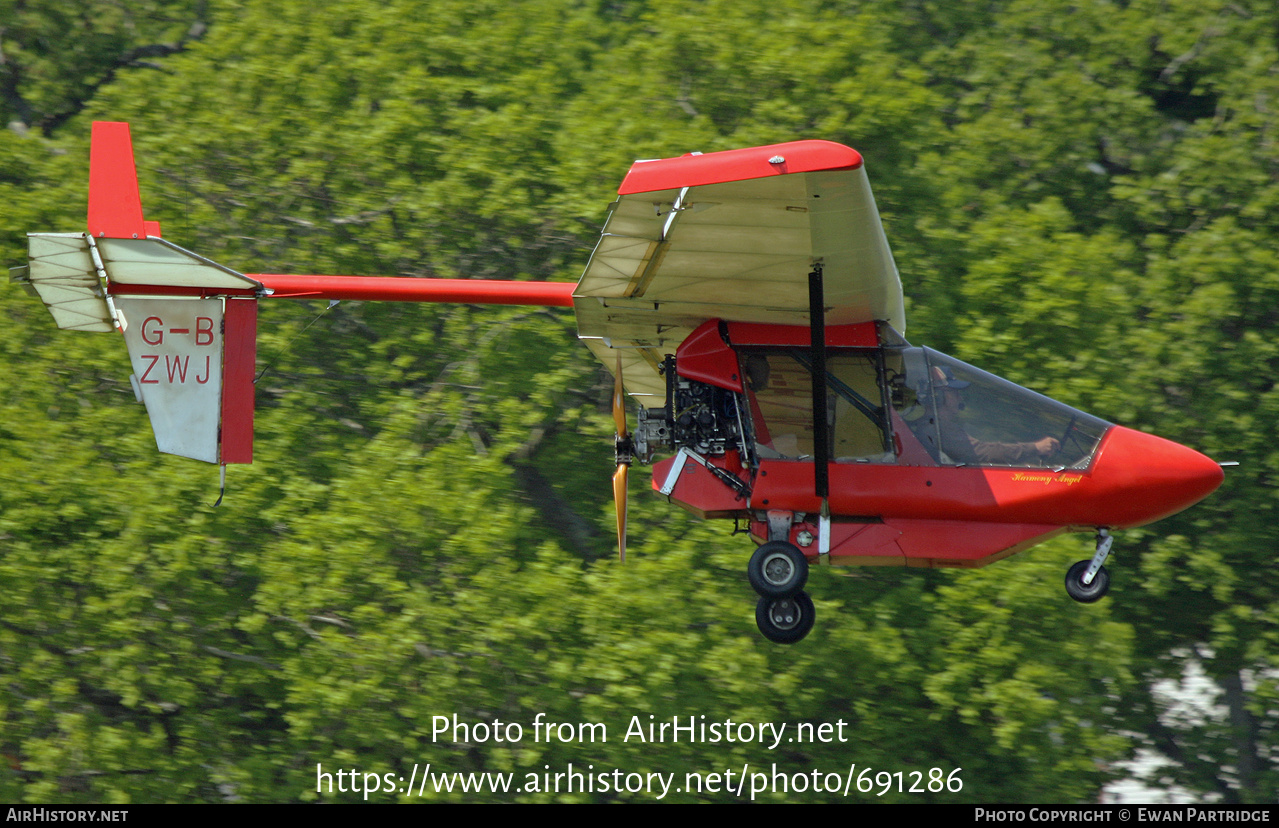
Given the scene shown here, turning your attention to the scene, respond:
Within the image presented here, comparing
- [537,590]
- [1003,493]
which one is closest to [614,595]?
[537,590]

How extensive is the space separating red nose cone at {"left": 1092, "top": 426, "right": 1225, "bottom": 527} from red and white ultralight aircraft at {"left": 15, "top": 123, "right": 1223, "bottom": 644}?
0.02 meters

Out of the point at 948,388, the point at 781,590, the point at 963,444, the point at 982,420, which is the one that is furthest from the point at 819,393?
the point at 781,590

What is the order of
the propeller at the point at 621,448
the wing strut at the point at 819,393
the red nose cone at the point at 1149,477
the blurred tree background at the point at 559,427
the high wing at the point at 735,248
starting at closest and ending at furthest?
the high wing at the point at 735,248 < the wing strut at the point at 819,393 < the red nose cone at the point at 1149,477 < the propeller at the point at 621,448 < the blurred tree background at the point at 559,427

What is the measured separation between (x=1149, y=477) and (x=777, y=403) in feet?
9.82

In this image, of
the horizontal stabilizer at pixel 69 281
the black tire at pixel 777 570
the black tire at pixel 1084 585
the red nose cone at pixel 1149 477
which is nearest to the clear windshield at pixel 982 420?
the red nose cone at pixel 1149 477

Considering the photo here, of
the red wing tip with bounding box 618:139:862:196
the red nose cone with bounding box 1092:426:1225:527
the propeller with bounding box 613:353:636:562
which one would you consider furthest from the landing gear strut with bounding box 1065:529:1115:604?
the red wing tip with bounding box 618:139:862:196

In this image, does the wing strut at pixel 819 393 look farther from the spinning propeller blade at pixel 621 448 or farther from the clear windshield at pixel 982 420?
the spinning propeller blade at pixel 621 448

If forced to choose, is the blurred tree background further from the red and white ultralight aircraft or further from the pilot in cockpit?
the pilot in cockpit

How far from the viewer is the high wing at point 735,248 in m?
7.54

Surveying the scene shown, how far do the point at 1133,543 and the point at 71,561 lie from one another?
13363 mm

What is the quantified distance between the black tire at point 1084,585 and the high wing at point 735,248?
254 cm

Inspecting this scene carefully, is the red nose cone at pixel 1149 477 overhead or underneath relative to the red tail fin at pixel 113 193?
underneath

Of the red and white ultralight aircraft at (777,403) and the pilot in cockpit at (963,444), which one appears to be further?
the pilot in cockpit at (963,444)

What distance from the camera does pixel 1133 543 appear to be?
15961 millimetres
